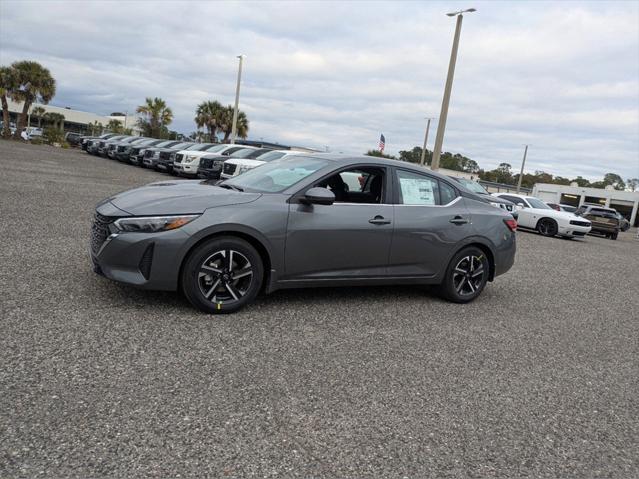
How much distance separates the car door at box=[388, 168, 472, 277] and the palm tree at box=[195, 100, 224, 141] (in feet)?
164

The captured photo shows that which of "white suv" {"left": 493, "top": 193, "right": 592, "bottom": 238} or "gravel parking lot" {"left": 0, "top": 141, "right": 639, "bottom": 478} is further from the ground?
"white suv" {"left": 493, "top": 193, "right": 592, "bottom": 238}

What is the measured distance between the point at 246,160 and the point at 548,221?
11220mm

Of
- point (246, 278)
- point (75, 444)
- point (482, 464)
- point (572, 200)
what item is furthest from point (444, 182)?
point (572, 200)

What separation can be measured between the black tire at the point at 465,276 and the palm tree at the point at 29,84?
45.4 metres

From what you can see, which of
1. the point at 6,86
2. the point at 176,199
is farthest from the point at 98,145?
the point at 176,199

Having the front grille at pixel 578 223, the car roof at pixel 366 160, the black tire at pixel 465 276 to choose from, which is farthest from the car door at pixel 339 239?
the front grille at pixel 578 223

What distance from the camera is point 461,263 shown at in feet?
20.4

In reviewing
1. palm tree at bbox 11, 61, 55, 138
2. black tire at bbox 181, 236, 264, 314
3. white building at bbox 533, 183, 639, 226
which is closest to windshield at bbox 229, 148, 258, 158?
black tire at bbox 181, 236, 264, 314

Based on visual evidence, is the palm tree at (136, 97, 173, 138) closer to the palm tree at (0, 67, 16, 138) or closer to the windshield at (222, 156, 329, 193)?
the palm tree at (0, 67, 16, 138)

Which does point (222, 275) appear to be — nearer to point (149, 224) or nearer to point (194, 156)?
point (149, 224)

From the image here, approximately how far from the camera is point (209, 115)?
177ft

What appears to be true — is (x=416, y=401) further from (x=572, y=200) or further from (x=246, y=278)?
(x=572, y=200)

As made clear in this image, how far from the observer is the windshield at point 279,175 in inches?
210

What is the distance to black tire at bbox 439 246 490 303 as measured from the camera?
6152 mm
